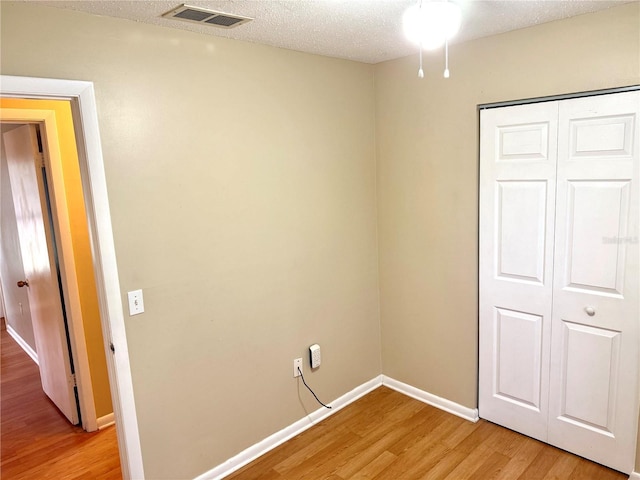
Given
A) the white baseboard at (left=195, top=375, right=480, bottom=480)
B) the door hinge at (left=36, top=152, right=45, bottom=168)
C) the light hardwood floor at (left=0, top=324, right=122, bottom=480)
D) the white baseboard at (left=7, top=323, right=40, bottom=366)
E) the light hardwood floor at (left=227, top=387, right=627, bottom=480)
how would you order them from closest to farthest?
the light hardwood floor at (left=227, top=387, right=627, bottom=480) → the white baseboard at (left=195, top=375, right=480, bottom=480) → the light hardwood floor at (left=0, top=324, right=122, bottom=480) → the door hinge at (left=36, top=152, right=45, bottom=168) → the white baseboard at (left=7, top=323, right=40, bottom=366)

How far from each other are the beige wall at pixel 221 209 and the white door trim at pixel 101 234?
1.7 inches

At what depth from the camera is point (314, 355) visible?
299cm

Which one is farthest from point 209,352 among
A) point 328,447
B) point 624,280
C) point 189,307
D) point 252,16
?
point 624,280

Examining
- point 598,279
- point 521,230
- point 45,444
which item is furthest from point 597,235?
point 45,444

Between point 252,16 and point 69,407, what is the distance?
289cm

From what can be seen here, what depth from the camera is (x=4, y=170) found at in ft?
13.9

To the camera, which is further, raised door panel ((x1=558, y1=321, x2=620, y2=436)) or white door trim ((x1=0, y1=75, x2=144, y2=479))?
raised door panel ((x1=558, y1=321, x2=620, y2=436))

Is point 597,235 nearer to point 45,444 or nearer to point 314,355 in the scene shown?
point 314,355

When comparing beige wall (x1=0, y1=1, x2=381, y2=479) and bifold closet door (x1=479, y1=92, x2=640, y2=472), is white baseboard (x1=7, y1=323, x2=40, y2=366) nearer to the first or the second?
beige wall (x1=0, y1=1, x2=381, y2=479)

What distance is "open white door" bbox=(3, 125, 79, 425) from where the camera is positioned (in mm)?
3041

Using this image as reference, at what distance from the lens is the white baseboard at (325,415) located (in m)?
2.59

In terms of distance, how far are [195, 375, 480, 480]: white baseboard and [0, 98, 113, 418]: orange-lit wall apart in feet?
3.82

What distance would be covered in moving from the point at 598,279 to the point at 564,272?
17 cm

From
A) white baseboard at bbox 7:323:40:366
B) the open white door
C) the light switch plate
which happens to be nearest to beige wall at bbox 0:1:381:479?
the light switch plate
